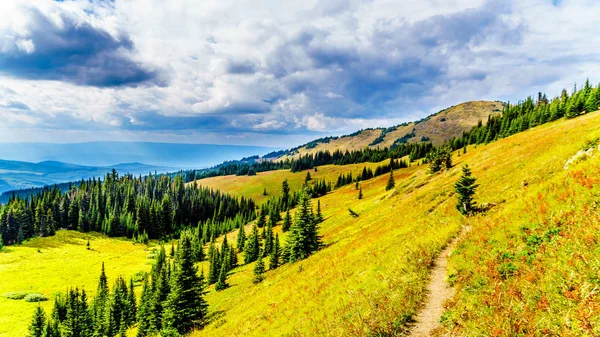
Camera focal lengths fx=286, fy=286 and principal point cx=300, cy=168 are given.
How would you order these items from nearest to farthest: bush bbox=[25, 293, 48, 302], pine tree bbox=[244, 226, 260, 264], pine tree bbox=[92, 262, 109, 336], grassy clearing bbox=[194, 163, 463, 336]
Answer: grassy clearing bbox=[194, 163, 463, 336] → pine tree bbox=[92, 262, 109, 336] → bush bbox=[25, 293, 48, 302] → pine tree bbox=[244, 226, 260, 264]

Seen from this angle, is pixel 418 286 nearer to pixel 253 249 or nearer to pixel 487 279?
pixel 487 279

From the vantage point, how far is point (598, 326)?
7.24 metres

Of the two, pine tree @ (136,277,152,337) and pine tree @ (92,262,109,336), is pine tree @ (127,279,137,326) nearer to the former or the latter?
pine tree @ (92,262,109,336)

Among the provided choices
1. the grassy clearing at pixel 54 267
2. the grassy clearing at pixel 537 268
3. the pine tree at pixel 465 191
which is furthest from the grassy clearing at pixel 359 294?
the grassy clearing at pixel 54 267

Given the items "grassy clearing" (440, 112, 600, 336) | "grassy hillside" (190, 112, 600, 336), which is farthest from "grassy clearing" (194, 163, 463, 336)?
"grassy clearing" (440, 112, 600, 336)

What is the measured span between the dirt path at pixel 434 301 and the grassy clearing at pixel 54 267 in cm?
8156

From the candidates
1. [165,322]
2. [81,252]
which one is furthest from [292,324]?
[81,252]

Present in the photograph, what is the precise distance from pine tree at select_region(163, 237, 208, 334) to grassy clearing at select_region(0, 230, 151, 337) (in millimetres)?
50279

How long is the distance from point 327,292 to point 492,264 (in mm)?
12066

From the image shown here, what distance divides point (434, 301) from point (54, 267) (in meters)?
126

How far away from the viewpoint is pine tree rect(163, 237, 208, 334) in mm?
34406

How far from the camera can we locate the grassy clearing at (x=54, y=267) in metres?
70.6

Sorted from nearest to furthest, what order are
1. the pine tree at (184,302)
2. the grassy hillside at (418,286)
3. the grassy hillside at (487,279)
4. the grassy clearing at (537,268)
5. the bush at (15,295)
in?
the grassy clearing at (537,268) → the grassy hillside at (487,279) → the grassy hillside at (418,286) → the pine tree at (184,302) → the bush at (15,295)

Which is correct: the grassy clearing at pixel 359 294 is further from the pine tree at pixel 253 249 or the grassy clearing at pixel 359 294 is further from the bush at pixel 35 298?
the bush at pixel 35 298
